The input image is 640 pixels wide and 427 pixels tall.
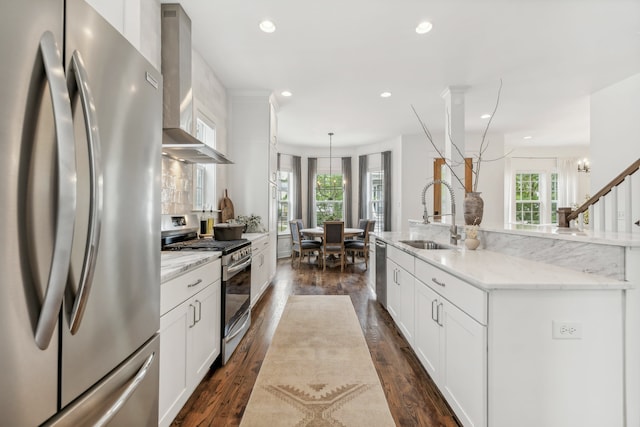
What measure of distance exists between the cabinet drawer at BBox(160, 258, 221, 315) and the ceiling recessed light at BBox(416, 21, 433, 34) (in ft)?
9.04

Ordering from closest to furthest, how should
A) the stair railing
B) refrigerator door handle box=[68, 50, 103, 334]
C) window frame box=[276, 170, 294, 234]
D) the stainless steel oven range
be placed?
refrigerator door handle box=[68, 50, 103, 334], the stainless steel oven range, the stair railing, window frame box=[276, 170, 294, 234]

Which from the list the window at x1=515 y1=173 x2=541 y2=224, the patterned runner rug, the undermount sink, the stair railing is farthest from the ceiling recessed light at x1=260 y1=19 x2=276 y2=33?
the window at x1=515 y1=173 x2=541 y2=224

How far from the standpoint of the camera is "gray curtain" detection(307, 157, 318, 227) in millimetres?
7895

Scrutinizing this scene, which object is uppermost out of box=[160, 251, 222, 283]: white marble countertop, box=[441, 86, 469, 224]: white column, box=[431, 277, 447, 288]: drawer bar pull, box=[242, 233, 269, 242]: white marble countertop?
box=[441, 86, 469, 224]: white column

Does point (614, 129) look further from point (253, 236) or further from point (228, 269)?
point (228, 269)

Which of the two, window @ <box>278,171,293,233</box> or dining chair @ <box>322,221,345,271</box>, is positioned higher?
window @ <box>278,171,293,233</box>

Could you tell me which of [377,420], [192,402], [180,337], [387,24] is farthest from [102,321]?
[387,24]

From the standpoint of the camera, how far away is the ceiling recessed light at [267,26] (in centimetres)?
267

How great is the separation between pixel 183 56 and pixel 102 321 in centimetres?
244

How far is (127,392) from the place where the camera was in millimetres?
918

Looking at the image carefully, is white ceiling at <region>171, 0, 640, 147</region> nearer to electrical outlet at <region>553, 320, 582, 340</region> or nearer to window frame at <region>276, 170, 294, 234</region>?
electrical outlet at <region>553, 320, 582, 340</region>

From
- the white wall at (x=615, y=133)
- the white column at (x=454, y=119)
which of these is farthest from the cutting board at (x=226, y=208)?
the white wall at (x=615, y=133)

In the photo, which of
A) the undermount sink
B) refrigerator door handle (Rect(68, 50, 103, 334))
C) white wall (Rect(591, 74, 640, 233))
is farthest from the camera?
white wall (Rect(591, 74, 640, 233))

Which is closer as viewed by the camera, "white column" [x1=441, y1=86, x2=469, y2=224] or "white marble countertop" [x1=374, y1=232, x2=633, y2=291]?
"white marble countertop" [x1=374, y1=232, x2=633, y2=291]
